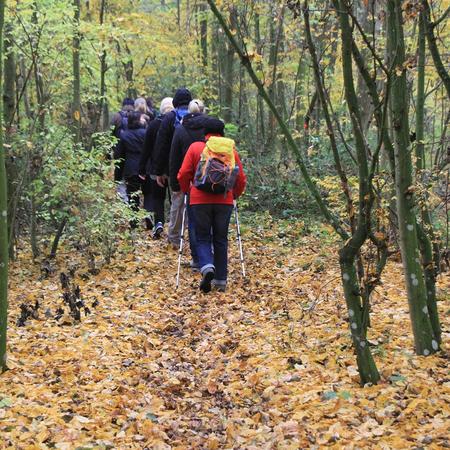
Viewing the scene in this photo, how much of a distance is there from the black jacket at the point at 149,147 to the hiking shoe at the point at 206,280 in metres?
2.81

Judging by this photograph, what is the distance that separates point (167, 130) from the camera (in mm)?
9359

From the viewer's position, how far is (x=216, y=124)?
7781mm

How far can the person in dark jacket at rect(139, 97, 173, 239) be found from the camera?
391 inches

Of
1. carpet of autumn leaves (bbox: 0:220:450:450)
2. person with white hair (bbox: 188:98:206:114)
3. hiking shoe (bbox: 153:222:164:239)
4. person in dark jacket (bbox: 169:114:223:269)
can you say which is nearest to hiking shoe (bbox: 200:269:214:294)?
carpet of autumn leaves (bbox: 0:220:450:450)

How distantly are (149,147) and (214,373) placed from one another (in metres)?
5.94

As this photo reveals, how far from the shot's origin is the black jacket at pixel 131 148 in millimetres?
11125

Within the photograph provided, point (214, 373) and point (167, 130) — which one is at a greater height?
point (167, 130)

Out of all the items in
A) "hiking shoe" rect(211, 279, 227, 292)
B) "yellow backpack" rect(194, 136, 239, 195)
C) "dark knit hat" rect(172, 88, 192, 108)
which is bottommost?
"hiking shoe" rect(211, 279, 227, 292)

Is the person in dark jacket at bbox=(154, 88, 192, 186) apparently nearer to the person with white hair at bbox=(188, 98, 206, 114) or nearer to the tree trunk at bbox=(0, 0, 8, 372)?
the person with white hair at bbox=(188, 98, 206, 114)

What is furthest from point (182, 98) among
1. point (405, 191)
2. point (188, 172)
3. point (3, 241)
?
point (405, 191)

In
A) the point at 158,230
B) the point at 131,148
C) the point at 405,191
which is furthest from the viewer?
the point at 131,148

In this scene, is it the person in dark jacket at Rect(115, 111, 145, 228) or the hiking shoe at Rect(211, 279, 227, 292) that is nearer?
the hiking shoe at Rect(211, 279, 227, 292)

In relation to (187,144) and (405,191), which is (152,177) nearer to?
(187,144)

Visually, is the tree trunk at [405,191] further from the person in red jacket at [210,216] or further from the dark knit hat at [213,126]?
the dark knit hat at [213,126]
